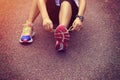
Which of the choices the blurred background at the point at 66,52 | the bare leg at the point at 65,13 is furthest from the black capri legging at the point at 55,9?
the blurred background at the point at 66,52

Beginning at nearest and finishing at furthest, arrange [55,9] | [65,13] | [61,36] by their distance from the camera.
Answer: [61,36]
[65,13]
[55,9]

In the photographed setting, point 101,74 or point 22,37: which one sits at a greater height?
point 22,37

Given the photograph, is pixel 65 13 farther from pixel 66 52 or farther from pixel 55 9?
pixel 66 52

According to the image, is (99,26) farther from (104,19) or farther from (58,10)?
(58,10)

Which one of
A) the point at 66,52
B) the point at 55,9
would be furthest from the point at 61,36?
the point at 55,9

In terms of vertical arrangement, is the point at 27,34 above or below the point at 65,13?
below

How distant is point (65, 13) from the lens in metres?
1.61

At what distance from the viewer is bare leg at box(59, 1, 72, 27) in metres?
1.58

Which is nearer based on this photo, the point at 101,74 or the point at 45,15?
the point at 101,74

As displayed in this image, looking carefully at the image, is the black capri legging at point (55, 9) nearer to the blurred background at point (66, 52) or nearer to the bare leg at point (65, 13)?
the bare leg at point (65, 13)

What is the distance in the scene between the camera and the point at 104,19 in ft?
6.59

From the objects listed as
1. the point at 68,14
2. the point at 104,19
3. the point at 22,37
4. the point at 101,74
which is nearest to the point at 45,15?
the point at 68,14

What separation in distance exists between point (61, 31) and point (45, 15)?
0.58 feet

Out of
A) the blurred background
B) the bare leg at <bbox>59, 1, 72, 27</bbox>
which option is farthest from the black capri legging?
the blurred background
